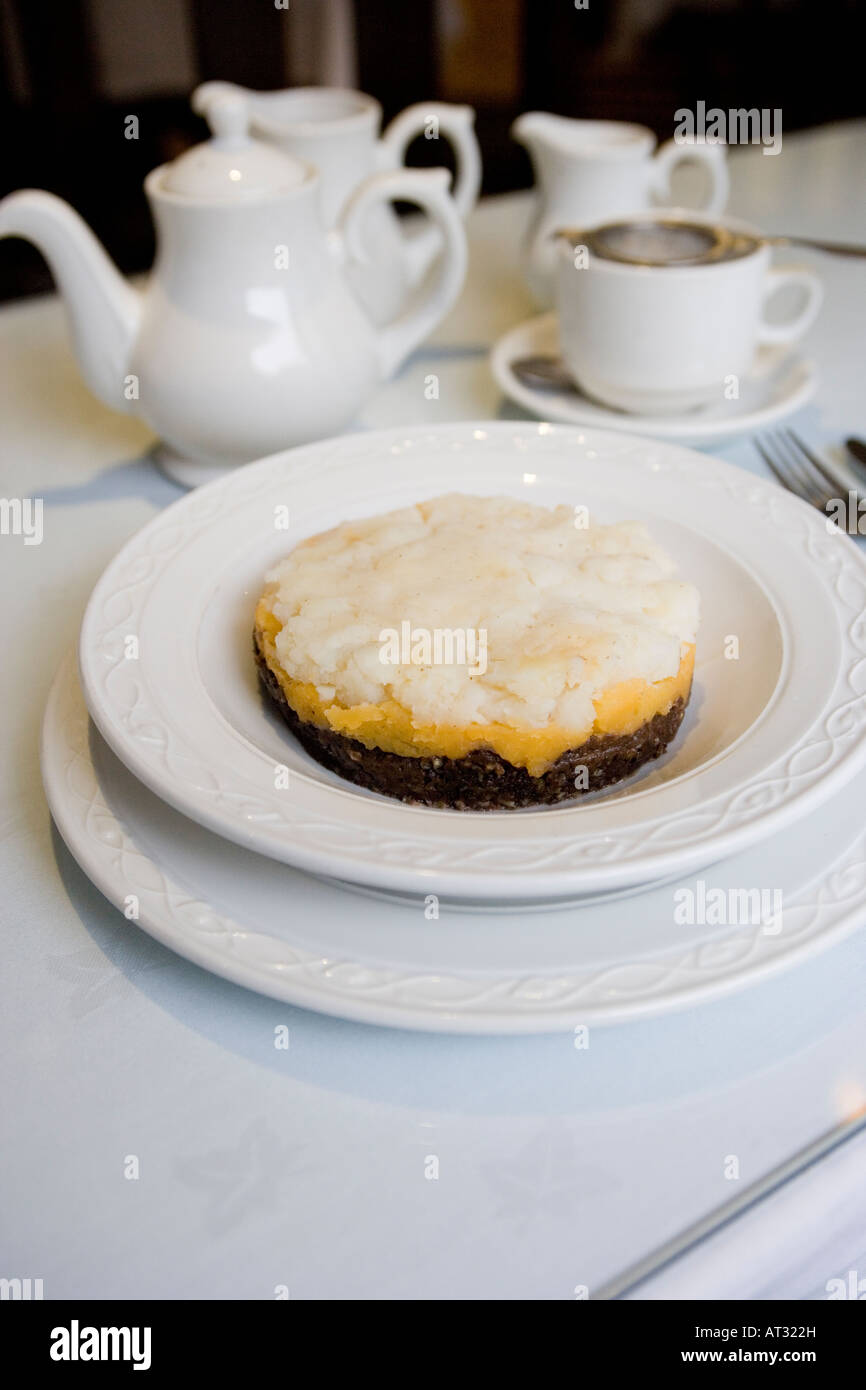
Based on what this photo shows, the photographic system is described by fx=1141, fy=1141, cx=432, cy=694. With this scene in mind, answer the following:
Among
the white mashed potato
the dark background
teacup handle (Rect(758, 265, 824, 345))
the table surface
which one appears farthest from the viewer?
the dark background

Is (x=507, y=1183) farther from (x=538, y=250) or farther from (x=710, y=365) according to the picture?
(x=538, y=250)

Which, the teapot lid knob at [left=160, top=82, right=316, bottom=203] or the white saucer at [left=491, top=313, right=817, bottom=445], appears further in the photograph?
the white saucer at [left=491, top=313, right=817, bottom=445]

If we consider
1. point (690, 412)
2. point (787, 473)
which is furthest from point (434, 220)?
point (787, 473)

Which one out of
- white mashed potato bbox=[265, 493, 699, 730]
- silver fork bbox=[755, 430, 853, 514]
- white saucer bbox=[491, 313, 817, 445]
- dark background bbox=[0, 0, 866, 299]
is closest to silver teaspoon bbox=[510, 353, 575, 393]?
white saucer bbox=[491, 313, 817, 445]

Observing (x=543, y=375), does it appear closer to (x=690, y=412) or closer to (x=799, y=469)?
(x=690, y=412)

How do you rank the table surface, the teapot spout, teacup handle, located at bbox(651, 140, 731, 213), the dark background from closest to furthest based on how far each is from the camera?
the table surface → the teapot spout → teacup handle, located at bbox(651, 140, 731, 213) → the dark background

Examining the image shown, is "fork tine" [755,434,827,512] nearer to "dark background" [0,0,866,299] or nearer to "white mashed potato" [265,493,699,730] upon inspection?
"white mashed potato" [265,493,699,730]

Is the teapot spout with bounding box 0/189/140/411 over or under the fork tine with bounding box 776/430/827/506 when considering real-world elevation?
over

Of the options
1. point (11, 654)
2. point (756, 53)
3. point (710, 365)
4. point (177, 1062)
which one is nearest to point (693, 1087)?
point (177, 1062)
